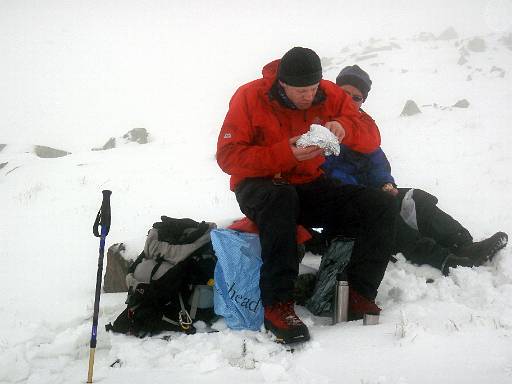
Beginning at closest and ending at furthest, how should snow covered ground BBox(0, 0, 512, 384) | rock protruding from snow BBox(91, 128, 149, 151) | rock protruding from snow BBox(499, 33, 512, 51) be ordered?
1. snow covered ground BBox(0, 0, 512, 384)
2. rock protruding from snow BBox(91, 128, 149, 151)
3. rock protruding from snow BBox(499, 33, 512, 51)

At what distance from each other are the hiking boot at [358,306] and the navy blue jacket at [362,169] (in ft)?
5.93

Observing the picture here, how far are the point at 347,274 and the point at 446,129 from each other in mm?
16078

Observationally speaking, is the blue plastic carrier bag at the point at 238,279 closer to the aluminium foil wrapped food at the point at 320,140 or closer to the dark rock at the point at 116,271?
the aluminium foil wrapped food at the point at 320,140

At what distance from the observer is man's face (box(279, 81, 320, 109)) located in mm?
3463

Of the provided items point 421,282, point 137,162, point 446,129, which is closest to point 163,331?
point 421,282

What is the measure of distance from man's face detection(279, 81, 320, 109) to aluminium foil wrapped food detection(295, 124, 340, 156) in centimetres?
45

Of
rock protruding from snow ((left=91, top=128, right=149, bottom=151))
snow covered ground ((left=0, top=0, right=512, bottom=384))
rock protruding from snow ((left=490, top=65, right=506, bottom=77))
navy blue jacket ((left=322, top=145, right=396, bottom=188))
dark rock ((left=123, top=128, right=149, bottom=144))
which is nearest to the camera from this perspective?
snow covered ground ((left=0, top=0, right=512, bottom=384))

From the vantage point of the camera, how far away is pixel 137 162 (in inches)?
647

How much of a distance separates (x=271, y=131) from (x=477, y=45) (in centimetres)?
4264

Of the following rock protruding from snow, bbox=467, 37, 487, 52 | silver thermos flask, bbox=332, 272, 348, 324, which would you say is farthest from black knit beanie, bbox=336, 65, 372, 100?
rock protruding from snow, bbox=467, 37, 487, 52

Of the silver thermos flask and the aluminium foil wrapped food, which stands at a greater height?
the aluminium foil wrapped food

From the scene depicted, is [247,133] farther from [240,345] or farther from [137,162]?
[137,162]

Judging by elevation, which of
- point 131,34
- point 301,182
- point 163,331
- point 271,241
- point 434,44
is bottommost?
point 163,331

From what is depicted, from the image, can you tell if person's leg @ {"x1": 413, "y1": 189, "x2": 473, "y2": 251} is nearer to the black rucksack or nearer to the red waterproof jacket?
the red waterproof jacket
